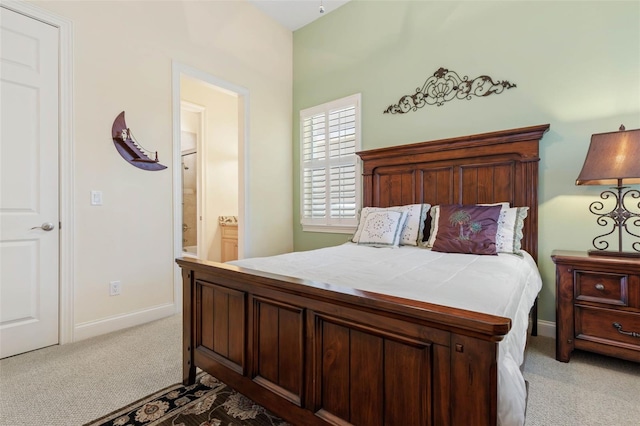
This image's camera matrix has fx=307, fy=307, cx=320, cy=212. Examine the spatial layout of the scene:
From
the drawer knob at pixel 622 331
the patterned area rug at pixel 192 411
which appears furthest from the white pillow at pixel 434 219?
the patterned area rug at pixel 192 411

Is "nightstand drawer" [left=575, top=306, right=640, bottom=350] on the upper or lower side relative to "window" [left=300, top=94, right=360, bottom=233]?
lower

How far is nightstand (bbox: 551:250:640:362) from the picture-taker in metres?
1.88

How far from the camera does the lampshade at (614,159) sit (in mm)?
1893

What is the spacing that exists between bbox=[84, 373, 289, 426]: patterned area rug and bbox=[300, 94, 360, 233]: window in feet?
7.73

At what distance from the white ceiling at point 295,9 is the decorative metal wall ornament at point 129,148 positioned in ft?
7.52

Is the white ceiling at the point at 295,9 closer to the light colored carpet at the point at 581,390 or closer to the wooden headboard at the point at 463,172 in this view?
the wooden headboard at the point at 463,172

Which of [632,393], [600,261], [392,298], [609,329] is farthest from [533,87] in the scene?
[392,298]

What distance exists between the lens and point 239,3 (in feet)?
12.0

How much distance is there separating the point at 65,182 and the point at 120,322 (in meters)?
1.24

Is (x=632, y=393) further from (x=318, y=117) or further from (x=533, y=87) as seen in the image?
(x=318, y=117)

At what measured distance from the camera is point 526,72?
2604 mm

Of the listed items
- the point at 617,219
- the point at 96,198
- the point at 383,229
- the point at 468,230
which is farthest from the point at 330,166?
the point at 617,219

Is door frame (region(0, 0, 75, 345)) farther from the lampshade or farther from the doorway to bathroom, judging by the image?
the lampshade

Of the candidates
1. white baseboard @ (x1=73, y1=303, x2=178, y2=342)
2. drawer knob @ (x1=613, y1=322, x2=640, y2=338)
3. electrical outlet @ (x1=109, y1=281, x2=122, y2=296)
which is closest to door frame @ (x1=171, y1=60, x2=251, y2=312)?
white baseboard @ (x1=73, y1=303, x2=178, y2=342)
